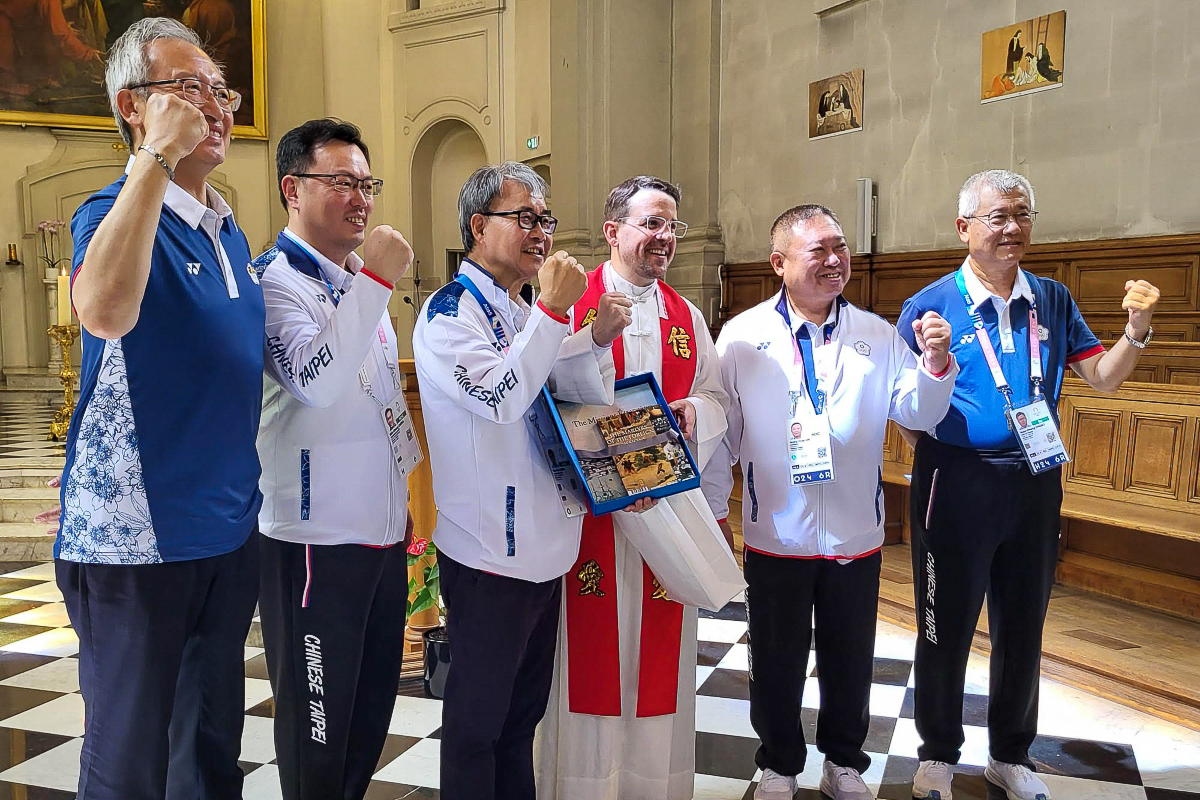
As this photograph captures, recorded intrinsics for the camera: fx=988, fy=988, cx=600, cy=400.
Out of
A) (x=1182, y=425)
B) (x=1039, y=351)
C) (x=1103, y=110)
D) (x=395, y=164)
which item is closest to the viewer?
(x=1039, y=351)

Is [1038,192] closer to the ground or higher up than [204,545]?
higher up

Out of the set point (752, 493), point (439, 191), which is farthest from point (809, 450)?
point (439, 191)

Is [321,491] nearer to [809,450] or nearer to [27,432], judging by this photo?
[809,450]

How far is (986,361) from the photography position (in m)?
2.81

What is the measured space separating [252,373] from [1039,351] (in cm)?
216

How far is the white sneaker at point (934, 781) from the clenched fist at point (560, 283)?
1855 mm

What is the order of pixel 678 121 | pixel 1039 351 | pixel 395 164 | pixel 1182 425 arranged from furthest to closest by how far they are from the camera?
pixel 395 164 → pixel 678 121 → pixel 1182 425 → pixel 1039 351

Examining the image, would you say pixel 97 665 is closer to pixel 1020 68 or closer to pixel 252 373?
pixel 252 373

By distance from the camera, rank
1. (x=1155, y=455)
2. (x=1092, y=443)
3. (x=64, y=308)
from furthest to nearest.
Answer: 1. (x=64, y=308)
2. (x=1092, y=443)
3. (x=1155, y=455)

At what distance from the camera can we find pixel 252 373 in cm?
186

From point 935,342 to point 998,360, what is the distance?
0.36 metres

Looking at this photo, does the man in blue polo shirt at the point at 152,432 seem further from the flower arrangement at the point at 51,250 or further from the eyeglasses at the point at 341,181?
the flower arrangement at the point at 51,250

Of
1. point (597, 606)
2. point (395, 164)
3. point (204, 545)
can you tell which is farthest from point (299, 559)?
point (395, 164)

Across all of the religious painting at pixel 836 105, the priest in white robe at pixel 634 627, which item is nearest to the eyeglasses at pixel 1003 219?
the priest in white robe at pixel 634 627
